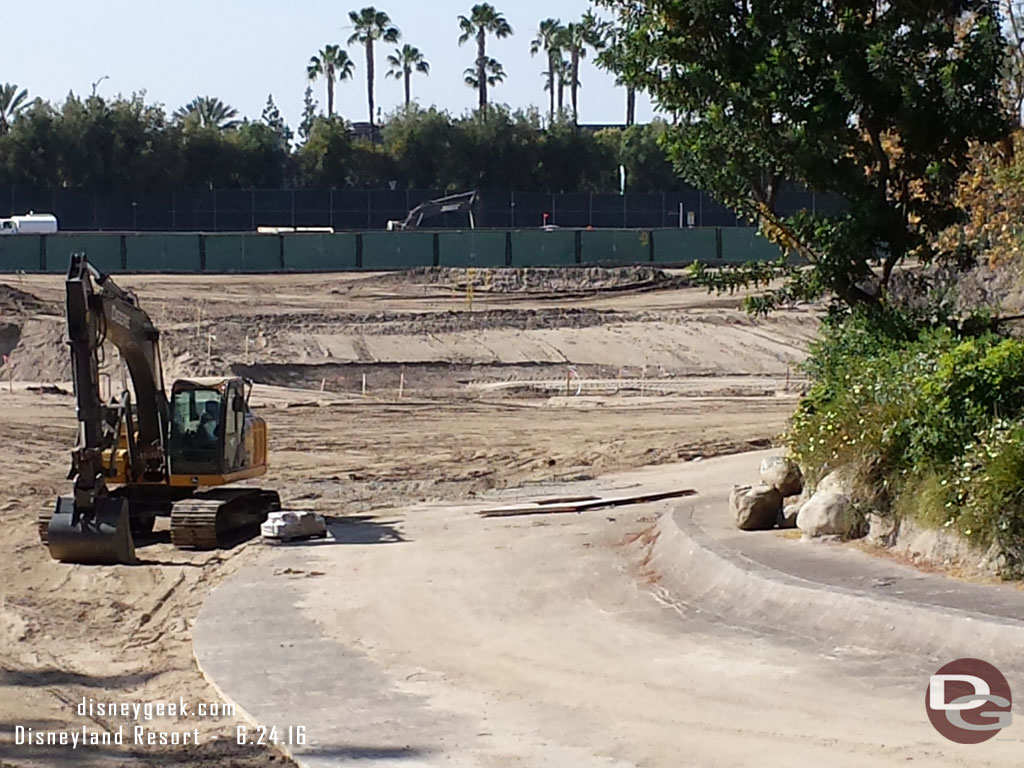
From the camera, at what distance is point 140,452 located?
20.4 metres

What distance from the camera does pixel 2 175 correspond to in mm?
85938

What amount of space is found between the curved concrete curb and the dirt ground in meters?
4.33

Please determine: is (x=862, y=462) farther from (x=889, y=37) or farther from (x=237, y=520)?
(x=237, y=520)

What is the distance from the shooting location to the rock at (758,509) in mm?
15680

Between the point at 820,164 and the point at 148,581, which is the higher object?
the point at 820,164

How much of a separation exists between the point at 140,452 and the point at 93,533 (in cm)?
254

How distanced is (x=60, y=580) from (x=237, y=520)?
3.08 m

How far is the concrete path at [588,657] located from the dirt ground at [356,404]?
764mm

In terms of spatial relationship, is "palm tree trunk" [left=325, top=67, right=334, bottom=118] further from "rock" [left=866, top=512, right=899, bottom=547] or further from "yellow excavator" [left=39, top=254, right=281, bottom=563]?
"rock" [left=866, top=512, right=899, bottom=547]

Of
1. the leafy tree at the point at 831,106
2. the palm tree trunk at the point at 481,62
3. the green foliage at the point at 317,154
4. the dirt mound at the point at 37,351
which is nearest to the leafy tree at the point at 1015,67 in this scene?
the leafy tree at the point at 831,106

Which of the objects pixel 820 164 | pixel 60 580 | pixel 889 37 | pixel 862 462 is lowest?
pixel 60 580

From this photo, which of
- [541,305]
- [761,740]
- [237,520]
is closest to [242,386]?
[237,520]

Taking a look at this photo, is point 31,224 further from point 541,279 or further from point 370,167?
point 370,167

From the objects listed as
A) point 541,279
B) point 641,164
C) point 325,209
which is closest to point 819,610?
point 541,279
